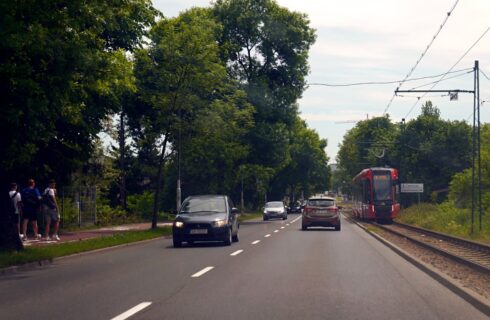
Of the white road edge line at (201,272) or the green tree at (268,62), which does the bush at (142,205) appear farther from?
the white road edge line at (201,272)

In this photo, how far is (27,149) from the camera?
49.6 ft

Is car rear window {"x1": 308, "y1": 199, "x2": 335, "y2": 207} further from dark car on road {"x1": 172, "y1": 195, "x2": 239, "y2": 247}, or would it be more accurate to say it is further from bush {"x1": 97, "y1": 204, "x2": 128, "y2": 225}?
bush {"x1": 97, "y1": 204, "x2": 128, "y2": 225}

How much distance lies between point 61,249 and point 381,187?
90.5 ft

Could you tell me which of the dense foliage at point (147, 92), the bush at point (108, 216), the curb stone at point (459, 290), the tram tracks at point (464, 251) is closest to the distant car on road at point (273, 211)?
the dense foliage at point (147, 92)

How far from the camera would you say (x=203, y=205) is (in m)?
21.3

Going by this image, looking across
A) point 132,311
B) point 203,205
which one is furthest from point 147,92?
point 132,311

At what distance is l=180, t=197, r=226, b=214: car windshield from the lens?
68.9 ft

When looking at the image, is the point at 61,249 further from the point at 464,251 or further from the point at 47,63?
the point at 464,251

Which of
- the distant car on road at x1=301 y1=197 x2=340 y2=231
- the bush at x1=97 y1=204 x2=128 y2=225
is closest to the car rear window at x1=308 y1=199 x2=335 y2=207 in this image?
the distant car on road at x1=301 y1=197 x2=340 y2=231

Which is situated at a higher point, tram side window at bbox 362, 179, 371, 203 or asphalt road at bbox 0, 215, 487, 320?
tram side window at bbox 362, 179, 371, 203

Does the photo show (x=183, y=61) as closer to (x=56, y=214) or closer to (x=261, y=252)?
(x=56, y=214)

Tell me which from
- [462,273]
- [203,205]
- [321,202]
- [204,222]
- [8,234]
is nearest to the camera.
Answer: [462,273]

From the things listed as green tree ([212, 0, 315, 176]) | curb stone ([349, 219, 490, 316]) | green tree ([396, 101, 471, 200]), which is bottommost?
curb stone ([349, 219, 490, 316])

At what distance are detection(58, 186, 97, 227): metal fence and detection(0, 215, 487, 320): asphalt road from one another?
42.0 feet
